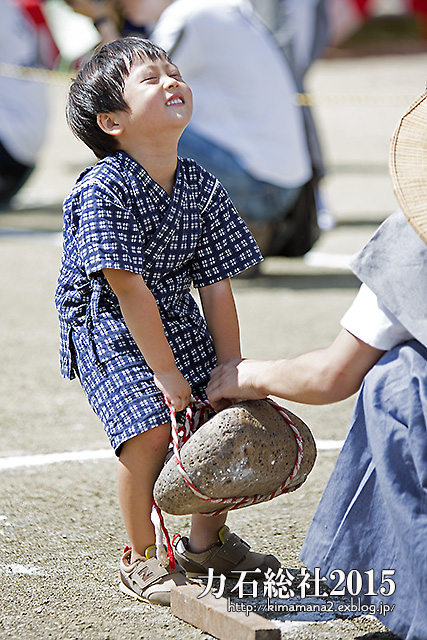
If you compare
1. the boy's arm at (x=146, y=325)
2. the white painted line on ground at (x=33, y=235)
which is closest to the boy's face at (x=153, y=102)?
the boy's arm at (x=146, y=325)

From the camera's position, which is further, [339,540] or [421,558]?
[339,540]

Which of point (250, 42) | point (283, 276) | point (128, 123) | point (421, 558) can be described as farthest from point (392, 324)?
point (283, 276)

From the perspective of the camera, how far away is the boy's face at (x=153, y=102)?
230cm

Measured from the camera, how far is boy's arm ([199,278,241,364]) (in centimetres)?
244

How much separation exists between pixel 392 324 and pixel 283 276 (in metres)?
4.11

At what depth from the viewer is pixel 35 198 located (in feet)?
30.3

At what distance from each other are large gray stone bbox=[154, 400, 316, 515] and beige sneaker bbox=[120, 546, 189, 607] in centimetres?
21

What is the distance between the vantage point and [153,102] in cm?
229

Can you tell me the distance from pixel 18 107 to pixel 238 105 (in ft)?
12.7

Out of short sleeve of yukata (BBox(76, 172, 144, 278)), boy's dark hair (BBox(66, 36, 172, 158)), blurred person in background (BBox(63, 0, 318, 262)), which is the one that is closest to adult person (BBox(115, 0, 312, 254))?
blurred person in background (BBox(63, 0, 318, 262))

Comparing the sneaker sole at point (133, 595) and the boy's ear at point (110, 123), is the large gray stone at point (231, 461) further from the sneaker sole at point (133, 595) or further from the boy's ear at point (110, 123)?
the boy's ear at point (110, 123)

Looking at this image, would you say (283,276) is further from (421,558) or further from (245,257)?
(421,558)

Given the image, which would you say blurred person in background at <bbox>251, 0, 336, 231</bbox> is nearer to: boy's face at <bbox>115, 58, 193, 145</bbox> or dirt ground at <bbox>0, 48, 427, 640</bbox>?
dirt ground at <bbox>0, 48, 427, 640</bbox>

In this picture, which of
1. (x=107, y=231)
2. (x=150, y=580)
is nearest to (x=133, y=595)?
(x=150, y=580)
